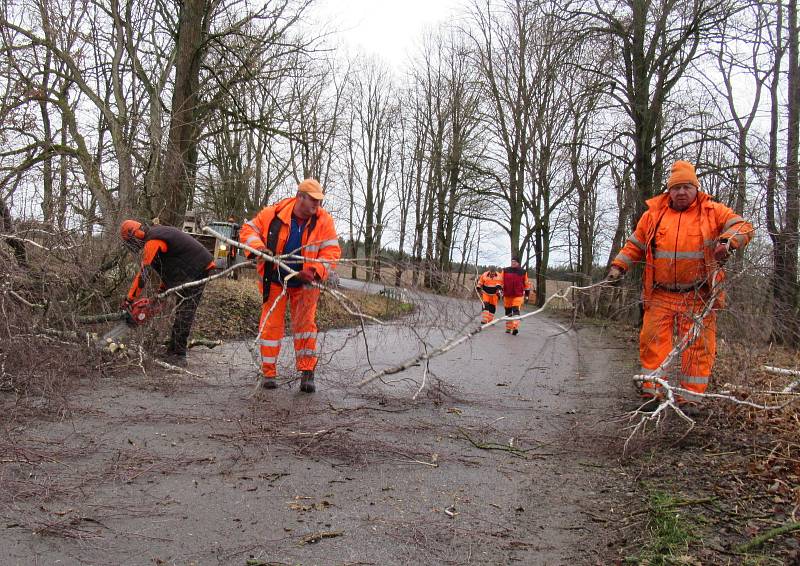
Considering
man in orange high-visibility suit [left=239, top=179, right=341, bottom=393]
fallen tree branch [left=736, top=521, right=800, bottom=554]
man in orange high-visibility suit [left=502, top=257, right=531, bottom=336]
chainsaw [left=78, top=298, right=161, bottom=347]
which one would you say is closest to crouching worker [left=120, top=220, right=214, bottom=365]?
chainsaw [left=78, top=298, right=161, bottom=347]

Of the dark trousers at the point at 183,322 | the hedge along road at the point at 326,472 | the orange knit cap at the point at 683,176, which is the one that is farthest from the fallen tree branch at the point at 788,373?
the dark trousers at the point at 183,322

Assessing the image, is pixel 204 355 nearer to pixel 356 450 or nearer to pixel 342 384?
pixel 342 384

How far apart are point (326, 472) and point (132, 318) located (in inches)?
163

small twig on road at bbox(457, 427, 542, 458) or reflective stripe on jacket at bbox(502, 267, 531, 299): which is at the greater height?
reflective stripe on jacket at bbox(502, 267, 531, 299)

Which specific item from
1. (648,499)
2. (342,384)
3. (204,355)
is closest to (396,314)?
(342,384)

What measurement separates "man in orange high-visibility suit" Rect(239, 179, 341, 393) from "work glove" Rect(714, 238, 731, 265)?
335 cm

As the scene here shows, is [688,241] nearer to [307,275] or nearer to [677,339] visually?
[677,339]

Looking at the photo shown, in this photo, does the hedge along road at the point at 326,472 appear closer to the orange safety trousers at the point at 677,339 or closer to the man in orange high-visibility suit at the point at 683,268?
the orange safety trousers at the point at 677,339

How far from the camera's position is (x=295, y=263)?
21.1 ft

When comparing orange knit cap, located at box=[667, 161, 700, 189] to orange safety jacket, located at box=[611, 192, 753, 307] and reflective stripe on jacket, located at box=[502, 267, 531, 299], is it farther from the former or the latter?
reflective stripe on jacket, located at box=[502, 267, 531, 299]

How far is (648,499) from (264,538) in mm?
1974

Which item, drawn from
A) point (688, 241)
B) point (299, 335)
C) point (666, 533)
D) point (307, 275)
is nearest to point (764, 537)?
point (666, 533)

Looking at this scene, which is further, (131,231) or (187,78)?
(187,78)

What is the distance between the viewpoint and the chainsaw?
718 centimetres
